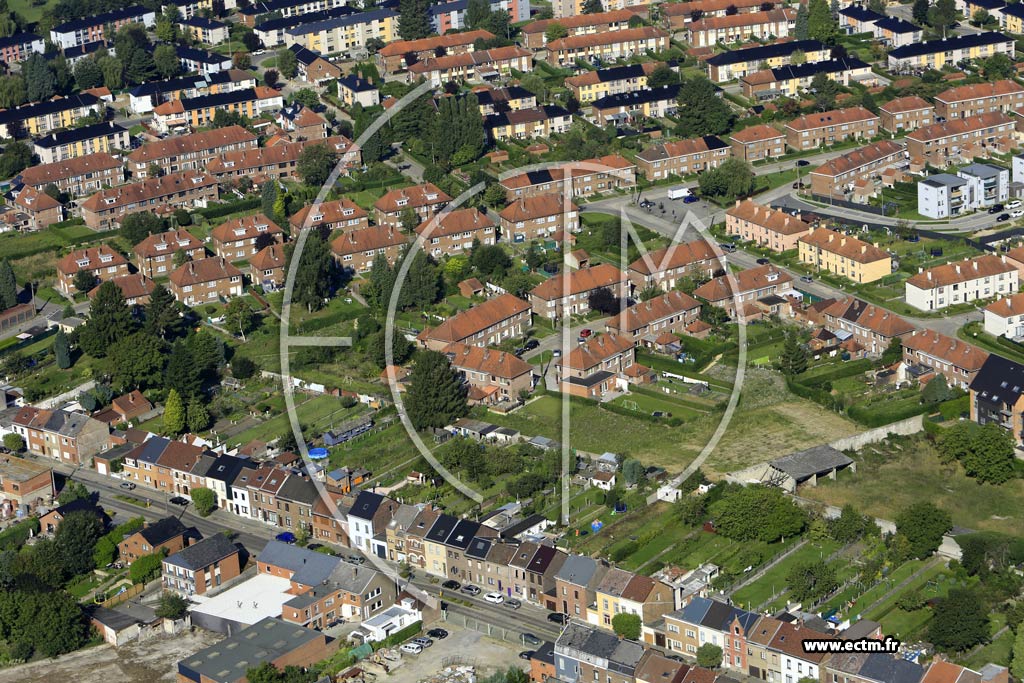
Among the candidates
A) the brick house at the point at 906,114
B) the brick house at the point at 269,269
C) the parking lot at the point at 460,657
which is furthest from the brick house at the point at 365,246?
the parking lot at the point at 460,657

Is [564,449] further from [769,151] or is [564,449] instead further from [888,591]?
[769,151]

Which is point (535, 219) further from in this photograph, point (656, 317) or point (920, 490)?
point (920, 490)

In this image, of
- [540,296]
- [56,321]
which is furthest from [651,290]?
[56,321]

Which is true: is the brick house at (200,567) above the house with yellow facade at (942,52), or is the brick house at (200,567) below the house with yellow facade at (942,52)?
below

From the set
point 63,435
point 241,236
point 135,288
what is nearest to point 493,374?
point 63,435

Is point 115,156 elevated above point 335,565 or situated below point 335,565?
above

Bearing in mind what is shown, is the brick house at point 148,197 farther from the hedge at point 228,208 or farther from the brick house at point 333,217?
the brick house at point 333,217

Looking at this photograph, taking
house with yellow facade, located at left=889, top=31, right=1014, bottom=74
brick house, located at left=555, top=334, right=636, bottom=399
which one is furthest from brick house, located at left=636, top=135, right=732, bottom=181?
brick house, located at left=555, top=334, right=636, bottom=399
